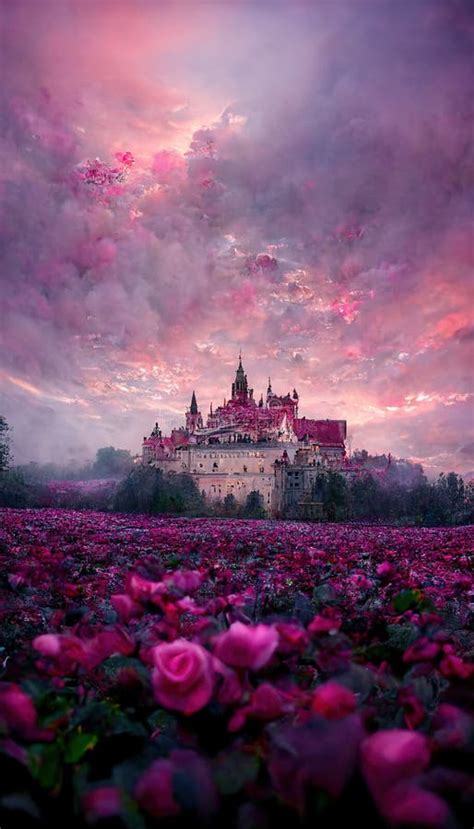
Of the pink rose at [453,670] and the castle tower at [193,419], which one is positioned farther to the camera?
the castle tower at [193,419]

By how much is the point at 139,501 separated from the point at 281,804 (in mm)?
17361

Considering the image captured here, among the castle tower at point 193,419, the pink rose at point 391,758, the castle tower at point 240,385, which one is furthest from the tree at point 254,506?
the pink rose at point 391,758

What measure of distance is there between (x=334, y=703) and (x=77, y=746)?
1.40 feet

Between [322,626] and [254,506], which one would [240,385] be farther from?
[322,626]

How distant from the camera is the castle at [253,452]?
24953mm

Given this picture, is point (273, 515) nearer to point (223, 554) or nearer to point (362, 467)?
point (362, 467)

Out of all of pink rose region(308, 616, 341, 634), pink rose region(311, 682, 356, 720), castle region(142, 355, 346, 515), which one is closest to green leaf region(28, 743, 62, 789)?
pink rose region(311, 682, 356, 720)

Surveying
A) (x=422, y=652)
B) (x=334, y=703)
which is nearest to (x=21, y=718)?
(x=334, y=703)

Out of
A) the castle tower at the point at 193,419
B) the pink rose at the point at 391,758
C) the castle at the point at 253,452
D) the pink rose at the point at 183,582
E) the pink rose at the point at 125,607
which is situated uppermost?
the castle tower at the point at 193,419

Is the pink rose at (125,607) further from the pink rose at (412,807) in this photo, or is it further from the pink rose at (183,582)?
the pink rose at (412,807)

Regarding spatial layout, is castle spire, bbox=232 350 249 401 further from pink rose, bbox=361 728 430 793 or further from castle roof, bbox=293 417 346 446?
pink rose, bbox=361 728 430 793

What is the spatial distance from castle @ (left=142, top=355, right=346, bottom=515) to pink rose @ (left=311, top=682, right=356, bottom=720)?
817 inches

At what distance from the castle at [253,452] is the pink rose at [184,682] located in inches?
816

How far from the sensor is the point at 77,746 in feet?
2.59
